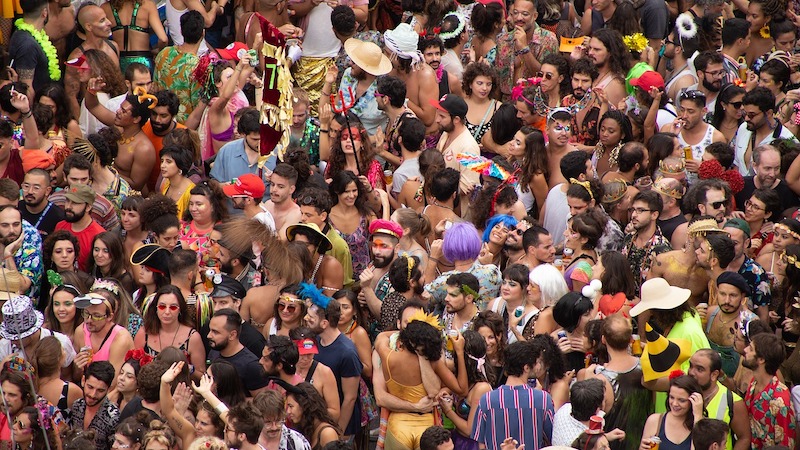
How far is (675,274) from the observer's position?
9.07m

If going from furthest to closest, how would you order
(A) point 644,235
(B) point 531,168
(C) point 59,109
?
(C) point 59,109, (B) point 531,168, (A) point 644,235

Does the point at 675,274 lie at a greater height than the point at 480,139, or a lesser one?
greater

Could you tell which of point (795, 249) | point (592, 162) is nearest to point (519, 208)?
point (592, 162)

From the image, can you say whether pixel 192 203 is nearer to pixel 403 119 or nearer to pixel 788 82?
pixel 403 119

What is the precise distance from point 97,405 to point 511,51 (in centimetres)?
540

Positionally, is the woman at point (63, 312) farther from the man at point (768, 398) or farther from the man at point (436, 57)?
the man at point (768, 398)

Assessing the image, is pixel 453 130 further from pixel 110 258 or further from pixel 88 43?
pixel 88 43

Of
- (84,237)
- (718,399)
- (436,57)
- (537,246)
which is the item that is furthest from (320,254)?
(718,399)

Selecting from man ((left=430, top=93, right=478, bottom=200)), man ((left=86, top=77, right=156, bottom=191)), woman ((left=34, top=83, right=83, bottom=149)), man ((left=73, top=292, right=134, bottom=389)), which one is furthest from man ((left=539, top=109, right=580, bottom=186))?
woman ((left=34, top=83, right=83, bottom=149))

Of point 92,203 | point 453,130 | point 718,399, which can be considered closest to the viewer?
point 718,399

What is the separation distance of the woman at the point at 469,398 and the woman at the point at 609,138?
277 cm

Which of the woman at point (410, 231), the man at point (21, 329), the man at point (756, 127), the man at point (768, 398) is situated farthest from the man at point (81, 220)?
the man at point (756, 127)

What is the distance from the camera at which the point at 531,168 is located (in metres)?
10.6

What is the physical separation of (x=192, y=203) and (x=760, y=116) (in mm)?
4407
